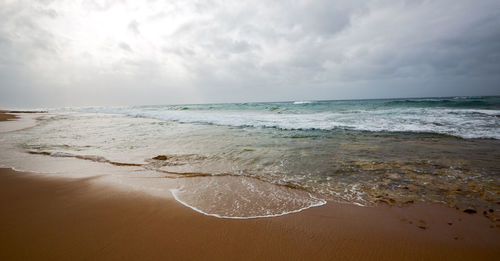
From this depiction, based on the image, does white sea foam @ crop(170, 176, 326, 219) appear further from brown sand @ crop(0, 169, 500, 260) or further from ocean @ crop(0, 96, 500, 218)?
brown sand @ crop(0, 169, 500, 260)

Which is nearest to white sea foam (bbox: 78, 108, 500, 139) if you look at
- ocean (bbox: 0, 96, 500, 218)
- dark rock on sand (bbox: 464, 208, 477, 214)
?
ocean (bbox: 0, 96, 500, 218)


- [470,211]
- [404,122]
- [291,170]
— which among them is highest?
[404,122]

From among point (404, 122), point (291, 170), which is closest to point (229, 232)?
point (291, 170)

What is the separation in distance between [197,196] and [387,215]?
2652 millimetres

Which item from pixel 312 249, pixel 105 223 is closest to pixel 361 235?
pixel 312 249

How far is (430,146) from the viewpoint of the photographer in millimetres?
6227

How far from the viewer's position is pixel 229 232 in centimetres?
218

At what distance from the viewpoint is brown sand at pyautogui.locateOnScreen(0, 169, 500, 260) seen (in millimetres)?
1866

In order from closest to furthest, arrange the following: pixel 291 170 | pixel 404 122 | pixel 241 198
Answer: pixel 241 198, pixel 291 170, pixel 404 122

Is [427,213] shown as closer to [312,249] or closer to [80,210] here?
[312,249]

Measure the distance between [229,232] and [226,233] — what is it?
35mm

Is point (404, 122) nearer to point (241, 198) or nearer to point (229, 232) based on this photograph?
point (241, 198)

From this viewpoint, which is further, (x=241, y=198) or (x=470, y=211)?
(x=241, y=198)

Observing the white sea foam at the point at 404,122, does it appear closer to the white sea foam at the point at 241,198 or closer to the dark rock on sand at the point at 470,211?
the dark rock on sand at the point at 470,211
